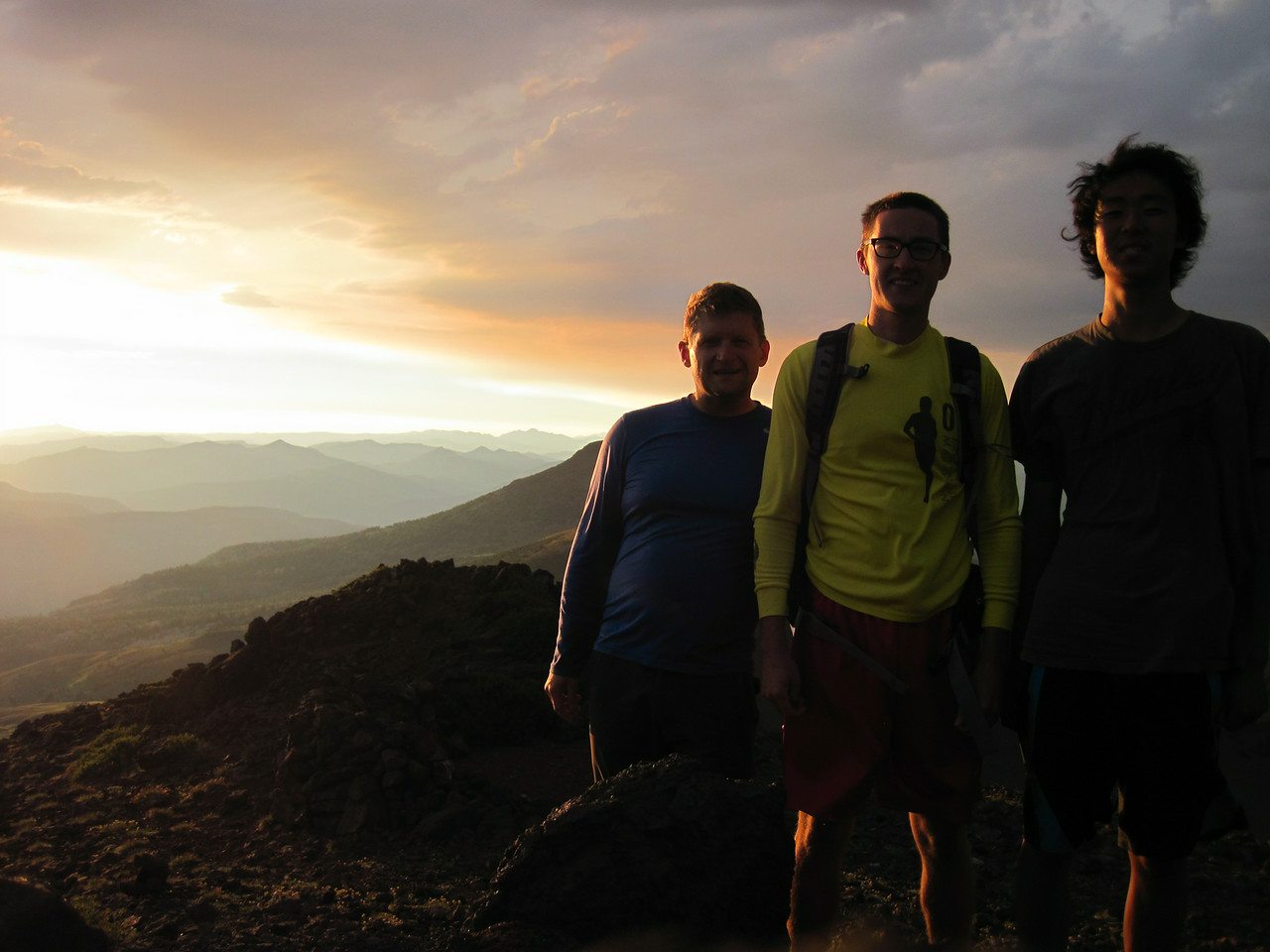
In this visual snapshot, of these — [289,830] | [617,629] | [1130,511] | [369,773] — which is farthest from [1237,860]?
[289,830]

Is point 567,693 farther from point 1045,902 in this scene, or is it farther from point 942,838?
point 1045,902

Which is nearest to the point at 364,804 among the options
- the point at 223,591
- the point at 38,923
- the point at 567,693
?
the point at 38,923

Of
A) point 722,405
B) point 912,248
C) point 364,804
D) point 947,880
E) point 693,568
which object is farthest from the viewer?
point 364,804

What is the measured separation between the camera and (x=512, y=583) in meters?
10.5

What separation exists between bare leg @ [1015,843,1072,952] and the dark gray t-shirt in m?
0.64

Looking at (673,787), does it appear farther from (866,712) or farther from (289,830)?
(289,830)

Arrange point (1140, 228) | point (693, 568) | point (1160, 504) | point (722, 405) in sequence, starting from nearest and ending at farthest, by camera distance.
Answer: point (1160, 504) < point (1140, 228) < point (693, 568) < point (722, 405)

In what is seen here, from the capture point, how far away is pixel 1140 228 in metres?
2.53

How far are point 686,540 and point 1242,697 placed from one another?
5.71 ft

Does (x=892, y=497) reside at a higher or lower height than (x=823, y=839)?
higher

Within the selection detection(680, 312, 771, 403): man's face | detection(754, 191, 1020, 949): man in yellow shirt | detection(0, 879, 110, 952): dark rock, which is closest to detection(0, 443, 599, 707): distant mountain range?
detection(0, 879, 110, 952): dark rock

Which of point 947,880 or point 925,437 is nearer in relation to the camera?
point 925,437

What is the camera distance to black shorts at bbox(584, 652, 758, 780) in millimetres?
3070

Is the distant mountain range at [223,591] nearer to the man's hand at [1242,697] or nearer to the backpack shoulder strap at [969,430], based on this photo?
the backpack shoulder strap at [969,430]
